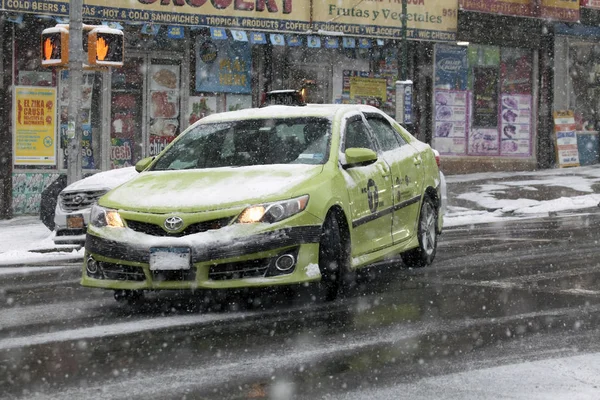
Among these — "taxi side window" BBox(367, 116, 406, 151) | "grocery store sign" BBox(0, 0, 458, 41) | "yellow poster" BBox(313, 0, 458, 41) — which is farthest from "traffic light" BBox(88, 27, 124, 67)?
"yellow poster" BBox(313, 0, 458, 41)

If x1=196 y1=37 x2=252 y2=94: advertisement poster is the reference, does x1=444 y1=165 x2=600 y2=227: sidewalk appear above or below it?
below

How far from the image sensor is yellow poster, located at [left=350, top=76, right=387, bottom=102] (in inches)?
1053

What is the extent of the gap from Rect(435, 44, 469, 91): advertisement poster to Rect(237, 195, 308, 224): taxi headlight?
20.1 m

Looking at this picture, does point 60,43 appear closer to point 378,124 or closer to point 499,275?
point 378,124

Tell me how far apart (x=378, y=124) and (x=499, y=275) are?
73.4 inches

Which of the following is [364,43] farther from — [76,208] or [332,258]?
[332,258]

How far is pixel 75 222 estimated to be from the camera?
1448 centimetres

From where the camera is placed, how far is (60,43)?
15867 mm

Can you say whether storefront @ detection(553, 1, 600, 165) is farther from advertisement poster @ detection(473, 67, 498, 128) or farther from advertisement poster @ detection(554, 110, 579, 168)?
advertisement poster @ detection(473, 67, 498, 128)

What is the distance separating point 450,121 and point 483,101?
1.33m

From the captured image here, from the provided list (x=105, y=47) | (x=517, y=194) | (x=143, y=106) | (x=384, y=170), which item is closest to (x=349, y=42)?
(x=143, y=106)

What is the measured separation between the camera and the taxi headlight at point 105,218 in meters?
8.83

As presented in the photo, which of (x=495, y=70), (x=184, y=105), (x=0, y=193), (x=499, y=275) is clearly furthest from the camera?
(x=495, y=70)

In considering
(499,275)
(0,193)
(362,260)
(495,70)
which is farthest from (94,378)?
(495,70)
